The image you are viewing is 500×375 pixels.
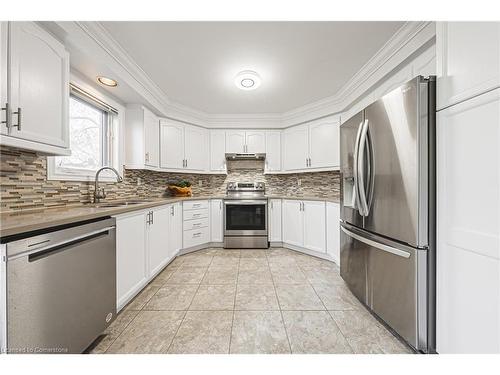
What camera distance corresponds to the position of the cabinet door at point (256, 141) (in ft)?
12.4

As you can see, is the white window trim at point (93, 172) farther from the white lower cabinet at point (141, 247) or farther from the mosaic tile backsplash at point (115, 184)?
the white lower cabinet at point (141, 247)

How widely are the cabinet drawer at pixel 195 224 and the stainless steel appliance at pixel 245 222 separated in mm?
344

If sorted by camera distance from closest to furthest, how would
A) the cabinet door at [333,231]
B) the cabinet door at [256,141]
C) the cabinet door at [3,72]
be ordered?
the cabinet door at [3,72]
the cabinet door at [333,231]
the cabinet door at [256,141]

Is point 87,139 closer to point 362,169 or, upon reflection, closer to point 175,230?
point 175,230

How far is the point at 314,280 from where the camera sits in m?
2.26

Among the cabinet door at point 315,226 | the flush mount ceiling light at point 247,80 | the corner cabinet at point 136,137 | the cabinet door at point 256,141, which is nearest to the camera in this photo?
the flush mount ceiling light at point 247,80

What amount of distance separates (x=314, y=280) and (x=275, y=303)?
0.66 metres

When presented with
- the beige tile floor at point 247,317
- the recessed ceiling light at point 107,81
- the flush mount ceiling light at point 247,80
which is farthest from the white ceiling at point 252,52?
the beige tile floor at point 247,317

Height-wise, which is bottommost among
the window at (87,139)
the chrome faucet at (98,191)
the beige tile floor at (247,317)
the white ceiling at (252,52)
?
the beige tile floor at (247,317)

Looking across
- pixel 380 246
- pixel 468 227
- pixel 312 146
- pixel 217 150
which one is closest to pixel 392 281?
pixel 380 246

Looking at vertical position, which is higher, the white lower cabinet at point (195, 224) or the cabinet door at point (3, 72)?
the cabinet door at point (3, 72)

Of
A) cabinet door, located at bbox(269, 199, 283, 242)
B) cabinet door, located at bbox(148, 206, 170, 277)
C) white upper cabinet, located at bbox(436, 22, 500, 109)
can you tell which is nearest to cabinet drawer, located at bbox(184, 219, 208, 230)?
cabinet door, located at bbox(148, 206, 170, 277)

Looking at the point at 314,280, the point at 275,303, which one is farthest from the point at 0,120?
the point at 314,280

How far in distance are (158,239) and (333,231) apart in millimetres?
2125
